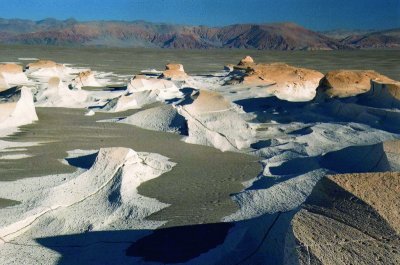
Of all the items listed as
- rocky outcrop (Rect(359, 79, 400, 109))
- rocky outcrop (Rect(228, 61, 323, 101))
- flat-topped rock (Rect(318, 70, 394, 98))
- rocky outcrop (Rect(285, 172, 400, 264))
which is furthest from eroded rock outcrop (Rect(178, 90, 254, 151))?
rocky outcrop (Rect(285, 172, 400, 264))

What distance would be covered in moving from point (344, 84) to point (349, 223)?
9927 mm

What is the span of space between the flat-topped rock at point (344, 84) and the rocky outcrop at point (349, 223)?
8.55 meters

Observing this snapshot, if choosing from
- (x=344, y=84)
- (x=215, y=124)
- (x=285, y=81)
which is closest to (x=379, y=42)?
(x=285, y=81)

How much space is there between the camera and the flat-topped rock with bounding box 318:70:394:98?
1304cm

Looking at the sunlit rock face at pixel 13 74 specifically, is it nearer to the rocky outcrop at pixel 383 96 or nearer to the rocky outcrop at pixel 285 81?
the rocky outcrop at pixel 285 81

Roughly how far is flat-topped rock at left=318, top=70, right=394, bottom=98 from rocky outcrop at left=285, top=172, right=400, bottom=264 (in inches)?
337

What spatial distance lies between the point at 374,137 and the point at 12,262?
22.8 feet

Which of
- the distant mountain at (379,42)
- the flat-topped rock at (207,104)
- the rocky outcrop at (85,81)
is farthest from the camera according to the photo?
the distant mountain at (379,42)

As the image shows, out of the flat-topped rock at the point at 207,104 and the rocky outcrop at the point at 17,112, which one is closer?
the rocky outcrop at the point at 17,112

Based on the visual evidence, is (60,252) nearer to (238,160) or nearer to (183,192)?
(183,192)

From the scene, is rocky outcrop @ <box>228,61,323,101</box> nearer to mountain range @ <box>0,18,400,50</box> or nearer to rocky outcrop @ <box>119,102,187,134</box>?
rocky outcrop @ <box>119,102,187,134</box>

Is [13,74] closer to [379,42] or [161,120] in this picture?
[161,120]

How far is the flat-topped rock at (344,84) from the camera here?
13039 mm

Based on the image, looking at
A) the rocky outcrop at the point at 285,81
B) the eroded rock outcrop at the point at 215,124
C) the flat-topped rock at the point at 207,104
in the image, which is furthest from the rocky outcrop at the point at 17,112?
the rocky outcrop at the point at 285,81
